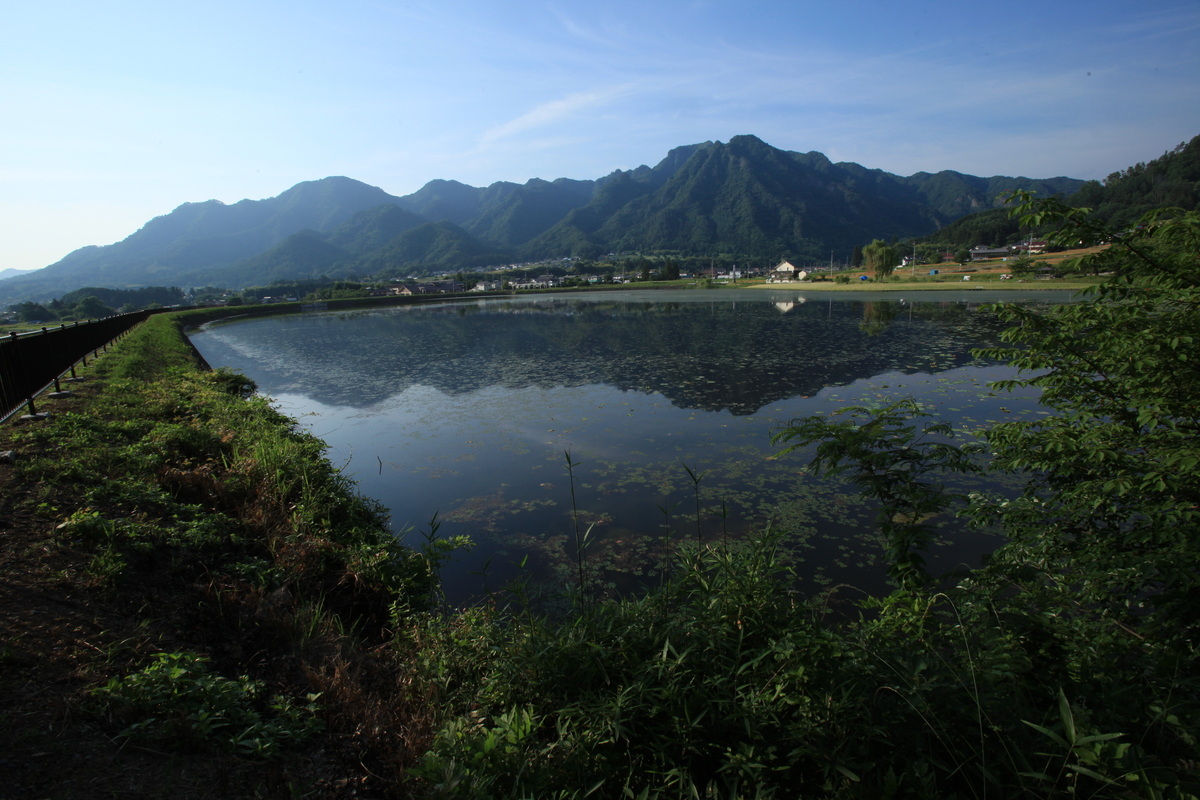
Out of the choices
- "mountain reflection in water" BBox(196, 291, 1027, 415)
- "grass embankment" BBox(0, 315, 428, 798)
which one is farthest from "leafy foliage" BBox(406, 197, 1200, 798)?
"mountain reflection in water" BBox(196, 291, 1027, 415)

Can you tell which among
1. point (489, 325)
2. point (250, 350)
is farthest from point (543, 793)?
point (489, 325)

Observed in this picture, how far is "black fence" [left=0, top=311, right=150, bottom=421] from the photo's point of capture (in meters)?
7.29

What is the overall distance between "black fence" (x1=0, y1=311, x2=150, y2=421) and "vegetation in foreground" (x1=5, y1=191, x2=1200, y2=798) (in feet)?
12.1

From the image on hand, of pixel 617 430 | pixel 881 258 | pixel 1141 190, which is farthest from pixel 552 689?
pixel 1141 190

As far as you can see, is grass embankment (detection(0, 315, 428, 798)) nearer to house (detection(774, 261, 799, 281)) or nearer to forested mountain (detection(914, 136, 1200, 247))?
forested mountain (detection(914, 136, 1200, 247))

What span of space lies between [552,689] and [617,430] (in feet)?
26.8

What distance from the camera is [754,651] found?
281cm

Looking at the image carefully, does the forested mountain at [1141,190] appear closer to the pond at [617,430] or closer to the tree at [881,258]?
the tree at [881,258]

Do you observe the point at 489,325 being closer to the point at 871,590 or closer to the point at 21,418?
the point at 21,418

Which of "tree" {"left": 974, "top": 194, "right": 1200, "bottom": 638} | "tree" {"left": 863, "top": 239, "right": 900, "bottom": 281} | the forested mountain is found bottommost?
"tree" {"left": 974, "top": 194, "right": 1200, "bottom": 638}

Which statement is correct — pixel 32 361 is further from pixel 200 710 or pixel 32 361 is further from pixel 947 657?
pixel 947 657

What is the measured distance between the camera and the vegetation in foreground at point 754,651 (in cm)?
233

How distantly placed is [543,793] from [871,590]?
4.30m

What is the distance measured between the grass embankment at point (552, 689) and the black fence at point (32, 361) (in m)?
4.13
